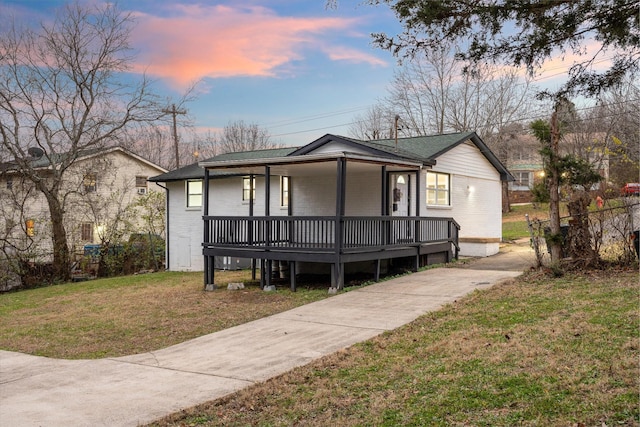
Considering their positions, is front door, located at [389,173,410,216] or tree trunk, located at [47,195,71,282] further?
tree trunk, located at [47,195,71,282]

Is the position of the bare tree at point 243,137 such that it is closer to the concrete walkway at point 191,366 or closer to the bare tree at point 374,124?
the bare tree at point 374,124

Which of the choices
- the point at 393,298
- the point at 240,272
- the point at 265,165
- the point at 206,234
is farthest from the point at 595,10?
the point at 240,272

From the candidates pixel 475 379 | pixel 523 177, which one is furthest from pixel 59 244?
pixel 523 177

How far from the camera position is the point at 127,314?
1145 cm

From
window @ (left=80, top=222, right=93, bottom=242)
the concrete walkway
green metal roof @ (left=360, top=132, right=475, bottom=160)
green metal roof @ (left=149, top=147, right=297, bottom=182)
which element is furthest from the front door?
window @ (left=80, top=222, right=93, bottom=242)

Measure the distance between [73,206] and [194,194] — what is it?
241 inches

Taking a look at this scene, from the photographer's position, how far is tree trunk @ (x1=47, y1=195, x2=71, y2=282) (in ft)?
69.0

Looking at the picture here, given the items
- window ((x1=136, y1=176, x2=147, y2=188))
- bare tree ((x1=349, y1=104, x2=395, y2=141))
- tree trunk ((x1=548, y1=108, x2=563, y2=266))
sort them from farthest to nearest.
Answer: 1. bare tree ((x1=349, y1=104, x2=395, y2=141))
2. window ((x1=136, y1=176, x2=147, y2=188))
3. tree trunk ((x1=548, y1=108, x2=563, y2=266))

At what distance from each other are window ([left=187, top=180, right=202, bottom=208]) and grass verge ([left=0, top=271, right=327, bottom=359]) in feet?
15.3

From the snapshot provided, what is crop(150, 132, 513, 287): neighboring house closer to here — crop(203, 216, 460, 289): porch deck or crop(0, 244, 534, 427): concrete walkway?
crop(203, 216, 460, 289): porch deck

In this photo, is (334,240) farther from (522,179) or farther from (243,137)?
(243,137)

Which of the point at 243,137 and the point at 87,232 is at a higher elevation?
the point at 243,137

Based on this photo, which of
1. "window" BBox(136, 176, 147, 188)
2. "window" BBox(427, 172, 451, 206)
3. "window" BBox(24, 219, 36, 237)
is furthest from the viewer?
"window" BBox(136, 176, 147, 188)

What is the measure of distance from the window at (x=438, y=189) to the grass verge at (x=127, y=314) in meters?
5.63
